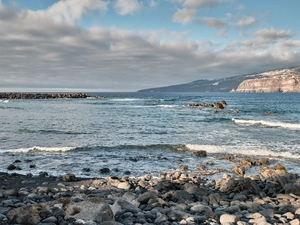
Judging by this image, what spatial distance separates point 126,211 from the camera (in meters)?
6.67

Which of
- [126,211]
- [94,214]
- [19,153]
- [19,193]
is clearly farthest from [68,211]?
[19,153]

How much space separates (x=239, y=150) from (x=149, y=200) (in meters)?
10.8

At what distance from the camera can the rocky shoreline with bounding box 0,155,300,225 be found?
593cm

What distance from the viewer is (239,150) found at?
55.3ft

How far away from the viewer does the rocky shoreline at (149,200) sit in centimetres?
593

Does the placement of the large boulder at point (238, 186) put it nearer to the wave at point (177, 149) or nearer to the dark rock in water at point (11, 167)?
the wave at point (177, 149)

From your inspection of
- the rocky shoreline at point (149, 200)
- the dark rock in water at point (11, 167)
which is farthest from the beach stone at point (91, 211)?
the dark rock in water at point (11, 167)

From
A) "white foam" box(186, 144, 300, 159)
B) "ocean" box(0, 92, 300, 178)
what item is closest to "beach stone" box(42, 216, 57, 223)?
"ocean" box(0, 92, 300, 178)

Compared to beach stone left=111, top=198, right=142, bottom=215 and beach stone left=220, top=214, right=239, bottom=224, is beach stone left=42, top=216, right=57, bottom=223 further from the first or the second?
beach stone left=220, top=214, right=239, bottom=224

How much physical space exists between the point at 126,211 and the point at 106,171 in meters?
5.86

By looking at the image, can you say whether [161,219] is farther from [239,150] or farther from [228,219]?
[239,150]

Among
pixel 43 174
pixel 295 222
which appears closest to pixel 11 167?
pixel 43 174

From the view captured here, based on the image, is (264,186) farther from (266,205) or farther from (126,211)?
(126,211)

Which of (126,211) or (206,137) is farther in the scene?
(206,137)
